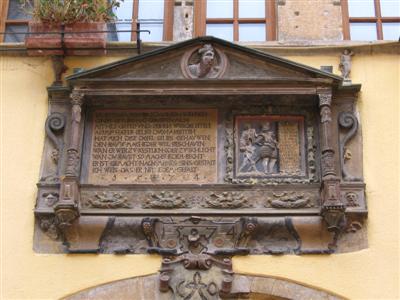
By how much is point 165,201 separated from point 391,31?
9.37 ft

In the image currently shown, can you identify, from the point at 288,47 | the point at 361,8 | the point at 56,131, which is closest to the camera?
the point at 56,131

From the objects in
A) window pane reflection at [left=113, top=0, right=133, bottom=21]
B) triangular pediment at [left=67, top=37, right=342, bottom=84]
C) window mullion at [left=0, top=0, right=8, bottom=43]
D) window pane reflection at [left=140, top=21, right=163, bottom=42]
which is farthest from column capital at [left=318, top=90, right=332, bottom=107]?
window mullion at [left=0, top=0, right=8, bottom=43]

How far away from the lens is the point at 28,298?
23.0 ft

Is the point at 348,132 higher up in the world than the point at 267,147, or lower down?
higher up

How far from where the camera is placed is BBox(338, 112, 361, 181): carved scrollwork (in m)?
7.29

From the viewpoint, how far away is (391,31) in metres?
8.28

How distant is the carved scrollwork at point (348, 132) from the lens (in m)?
7.29

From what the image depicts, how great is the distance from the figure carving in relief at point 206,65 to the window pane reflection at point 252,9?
98 cm

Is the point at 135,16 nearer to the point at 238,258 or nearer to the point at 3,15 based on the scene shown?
the point at 3,15

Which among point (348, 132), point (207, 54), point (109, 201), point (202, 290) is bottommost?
point (202, 290)

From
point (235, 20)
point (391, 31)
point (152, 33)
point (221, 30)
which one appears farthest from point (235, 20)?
point (391, 31)

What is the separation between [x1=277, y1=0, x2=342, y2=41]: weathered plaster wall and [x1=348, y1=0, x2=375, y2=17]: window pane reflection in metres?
0.21

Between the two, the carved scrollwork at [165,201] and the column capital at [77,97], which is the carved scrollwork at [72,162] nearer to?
the column capital at [77,97]

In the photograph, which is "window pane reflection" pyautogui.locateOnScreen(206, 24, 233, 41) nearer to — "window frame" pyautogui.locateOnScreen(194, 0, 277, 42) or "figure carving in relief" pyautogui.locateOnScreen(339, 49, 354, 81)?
"window frame" pyautogui.locateOnScreen(194, 0, 277, 42)
